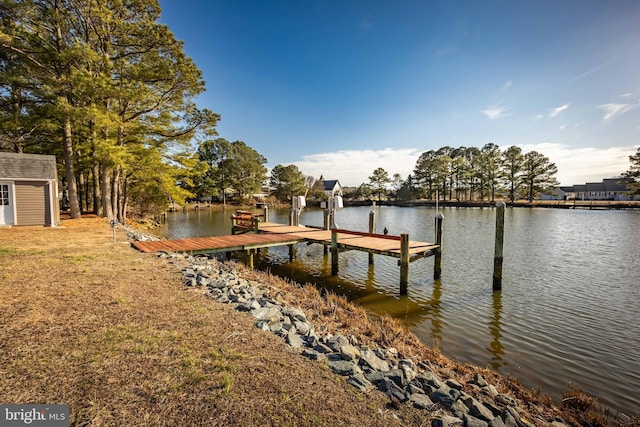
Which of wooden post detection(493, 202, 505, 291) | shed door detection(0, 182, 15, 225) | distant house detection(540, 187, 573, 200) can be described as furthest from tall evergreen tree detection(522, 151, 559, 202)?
shed door detection(0, 182, 15, 225)

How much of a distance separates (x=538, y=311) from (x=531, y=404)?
4.69 meters

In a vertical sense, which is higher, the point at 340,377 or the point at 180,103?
the point at 180,103

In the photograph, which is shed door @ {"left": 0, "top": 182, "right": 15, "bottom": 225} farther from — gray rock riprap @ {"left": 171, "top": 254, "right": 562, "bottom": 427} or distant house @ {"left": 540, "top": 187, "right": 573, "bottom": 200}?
distant house @ {"left": 540, "top": 187, "right": 573, "bottom": 200}

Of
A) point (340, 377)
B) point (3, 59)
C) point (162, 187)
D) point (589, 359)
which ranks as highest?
point (3, 59)

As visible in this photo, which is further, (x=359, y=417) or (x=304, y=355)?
(x=304, y=355)

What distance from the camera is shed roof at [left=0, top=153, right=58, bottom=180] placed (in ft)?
44.3

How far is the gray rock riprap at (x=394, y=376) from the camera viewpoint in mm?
3213

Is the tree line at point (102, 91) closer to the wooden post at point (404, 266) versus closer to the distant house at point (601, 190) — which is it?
the wooden post at point (404, 266)

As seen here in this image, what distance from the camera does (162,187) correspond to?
1986cm

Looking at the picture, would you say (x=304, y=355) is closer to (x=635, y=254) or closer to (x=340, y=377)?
(x=340, y=377)

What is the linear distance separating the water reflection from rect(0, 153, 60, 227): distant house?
1875 cm

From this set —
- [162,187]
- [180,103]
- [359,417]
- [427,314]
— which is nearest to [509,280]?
[427,314]

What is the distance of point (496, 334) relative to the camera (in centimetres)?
654

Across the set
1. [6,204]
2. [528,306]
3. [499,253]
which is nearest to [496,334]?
[528,306]
